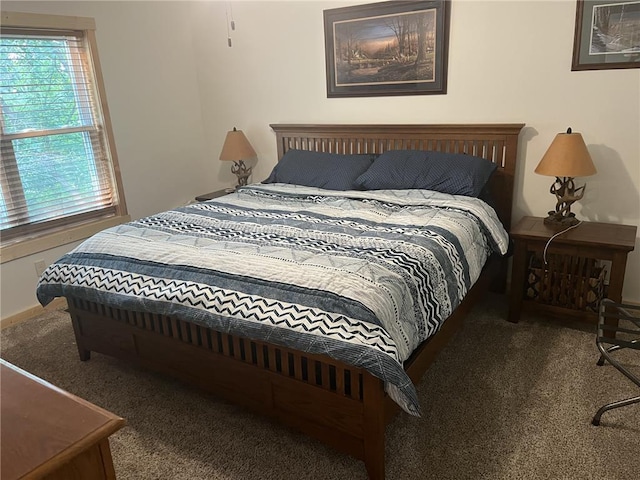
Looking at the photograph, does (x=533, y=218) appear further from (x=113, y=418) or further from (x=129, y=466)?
(x=113, y=418)

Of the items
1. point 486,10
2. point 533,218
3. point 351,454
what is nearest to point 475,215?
point 533,218

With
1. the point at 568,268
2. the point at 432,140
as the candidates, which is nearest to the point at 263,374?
the point at 568,268

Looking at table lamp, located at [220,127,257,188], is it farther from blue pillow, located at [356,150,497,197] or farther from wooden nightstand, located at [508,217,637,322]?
wooden nightstand, located at [508,217,637,322]

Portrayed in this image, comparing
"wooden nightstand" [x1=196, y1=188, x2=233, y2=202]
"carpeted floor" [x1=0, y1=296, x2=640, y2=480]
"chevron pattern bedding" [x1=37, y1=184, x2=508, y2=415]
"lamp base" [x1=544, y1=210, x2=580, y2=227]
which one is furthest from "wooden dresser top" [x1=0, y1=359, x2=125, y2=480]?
"wooden nightstand" [x1=196, y1=188, x2=233, y2=202]

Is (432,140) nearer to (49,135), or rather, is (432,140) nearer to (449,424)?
(449,424)

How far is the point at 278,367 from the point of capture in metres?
1.90

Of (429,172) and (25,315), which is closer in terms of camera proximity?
(429,172)

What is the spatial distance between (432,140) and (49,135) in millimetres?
2596

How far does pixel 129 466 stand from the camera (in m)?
1.90

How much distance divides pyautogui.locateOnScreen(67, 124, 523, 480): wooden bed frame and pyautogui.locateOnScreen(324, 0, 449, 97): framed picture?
567 millimetres

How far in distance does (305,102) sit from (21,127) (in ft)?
6.48

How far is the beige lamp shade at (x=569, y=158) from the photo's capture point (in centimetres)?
265

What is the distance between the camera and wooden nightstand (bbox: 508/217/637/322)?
2570mm

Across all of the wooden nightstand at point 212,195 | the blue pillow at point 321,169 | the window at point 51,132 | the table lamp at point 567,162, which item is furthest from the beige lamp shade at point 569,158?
the window at point 51,132
